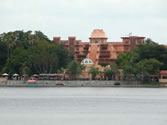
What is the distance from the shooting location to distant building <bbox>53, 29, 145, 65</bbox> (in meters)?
117

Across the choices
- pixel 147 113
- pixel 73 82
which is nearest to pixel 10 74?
pixel 73 82

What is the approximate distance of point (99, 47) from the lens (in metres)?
119

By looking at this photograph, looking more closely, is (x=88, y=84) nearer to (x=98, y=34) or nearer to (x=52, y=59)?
(x=52, y=59)

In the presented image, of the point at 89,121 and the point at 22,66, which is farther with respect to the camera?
the point at 22,66

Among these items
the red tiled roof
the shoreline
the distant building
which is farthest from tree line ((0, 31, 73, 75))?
the red tiled roof

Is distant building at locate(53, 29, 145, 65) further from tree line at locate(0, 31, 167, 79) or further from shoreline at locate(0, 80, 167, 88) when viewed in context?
shoreline at locate(0, 80, 167, 88)

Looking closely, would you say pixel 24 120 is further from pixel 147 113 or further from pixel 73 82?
pixel 73 82

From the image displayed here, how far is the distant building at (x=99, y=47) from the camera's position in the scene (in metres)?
117

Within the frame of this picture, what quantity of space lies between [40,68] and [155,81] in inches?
954

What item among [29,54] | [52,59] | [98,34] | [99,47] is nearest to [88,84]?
[52,59]

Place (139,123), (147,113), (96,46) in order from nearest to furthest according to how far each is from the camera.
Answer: (139,123)
(147,113)
(96,46)

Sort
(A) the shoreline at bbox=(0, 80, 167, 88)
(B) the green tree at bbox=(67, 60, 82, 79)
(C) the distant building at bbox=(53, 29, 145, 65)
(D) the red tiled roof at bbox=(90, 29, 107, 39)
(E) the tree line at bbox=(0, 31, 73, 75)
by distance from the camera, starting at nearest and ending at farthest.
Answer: (A) the shoreline at bbox=(0, 80, 167, 88), (B) the green tree at bbox=(67, 60, 82, 79), (E) the tree line at bbox=(0, 31, 73, 75), (C) the distant building at bbox=(53, 29, 145, 65), (D) the red tiled roof at bbox=(90, 29, 107, 39)

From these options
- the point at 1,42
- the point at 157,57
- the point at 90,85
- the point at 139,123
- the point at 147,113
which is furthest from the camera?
the point at 1,42

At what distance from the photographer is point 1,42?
105 meters
